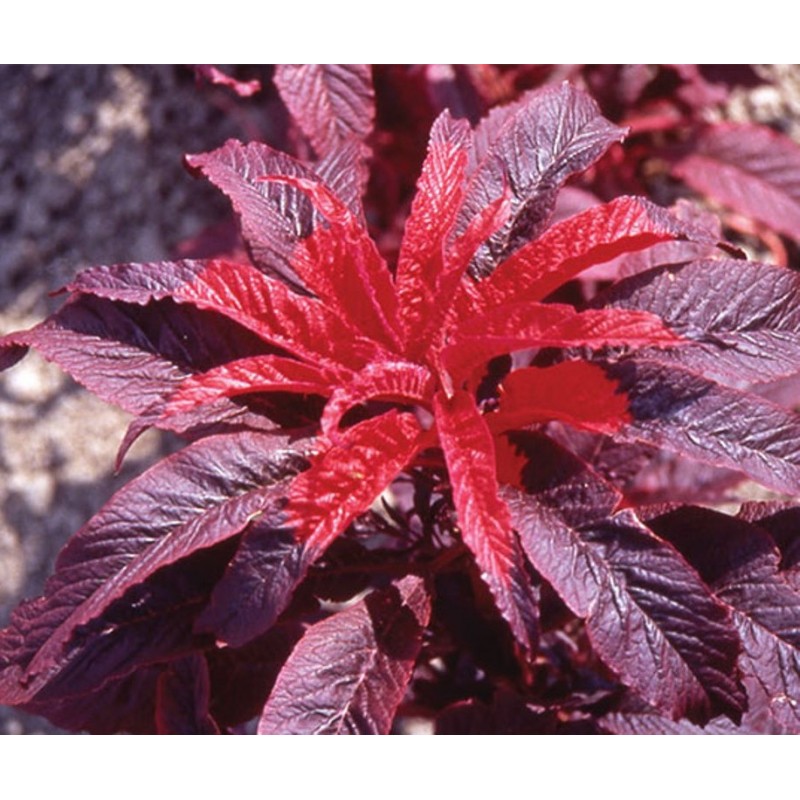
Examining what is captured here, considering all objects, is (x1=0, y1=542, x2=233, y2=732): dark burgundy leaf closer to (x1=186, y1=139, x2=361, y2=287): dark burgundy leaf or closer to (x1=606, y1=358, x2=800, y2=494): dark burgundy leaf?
(x1=186, y1=139, x2=361, y2=287): dark burgundy leaf

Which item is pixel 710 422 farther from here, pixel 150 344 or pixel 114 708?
pixel 114 708

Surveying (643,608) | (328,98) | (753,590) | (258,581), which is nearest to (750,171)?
(328,98)

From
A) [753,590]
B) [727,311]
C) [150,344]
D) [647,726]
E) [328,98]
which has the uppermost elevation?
[328,98]

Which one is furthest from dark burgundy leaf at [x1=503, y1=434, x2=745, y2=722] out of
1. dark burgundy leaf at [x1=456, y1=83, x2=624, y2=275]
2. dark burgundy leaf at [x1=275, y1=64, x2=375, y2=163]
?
dark burgundy leaf at [x1=275, y1=64, x2=375, y2=163]

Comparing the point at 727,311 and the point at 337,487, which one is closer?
the point at 337,487

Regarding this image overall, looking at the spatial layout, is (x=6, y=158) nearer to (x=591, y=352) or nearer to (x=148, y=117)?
(x=148, y=117)

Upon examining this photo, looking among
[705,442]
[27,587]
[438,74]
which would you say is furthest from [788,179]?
[27,587]

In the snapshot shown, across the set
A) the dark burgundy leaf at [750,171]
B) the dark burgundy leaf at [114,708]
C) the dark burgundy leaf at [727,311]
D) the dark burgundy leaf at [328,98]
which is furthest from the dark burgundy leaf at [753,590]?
the dark burgundy leaf at [750,171]
